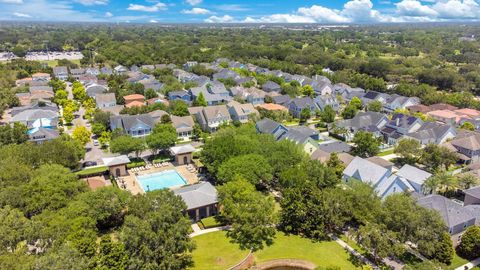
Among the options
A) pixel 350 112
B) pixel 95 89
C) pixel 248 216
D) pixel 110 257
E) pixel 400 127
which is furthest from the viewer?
pixel 95 89

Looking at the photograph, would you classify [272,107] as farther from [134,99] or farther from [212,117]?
[134,99]

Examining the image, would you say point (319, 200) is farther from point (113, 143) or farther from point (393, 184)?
point (113, 143)

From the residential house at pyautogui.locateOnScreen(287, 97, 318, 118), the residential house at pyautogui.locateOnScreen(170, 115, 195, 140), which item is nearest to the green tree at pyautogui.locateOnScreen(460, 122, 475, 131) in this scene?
the residential house at pyautogui.locateOnScreen(287, 97, 318, 118)

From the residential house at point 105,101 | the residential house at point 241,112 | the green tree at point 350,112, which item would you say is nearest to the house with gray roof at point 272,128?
the residential house at point 241,112

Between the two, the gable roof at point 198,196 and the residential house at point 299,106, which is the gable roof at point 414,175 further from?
the residential house at point 299,106

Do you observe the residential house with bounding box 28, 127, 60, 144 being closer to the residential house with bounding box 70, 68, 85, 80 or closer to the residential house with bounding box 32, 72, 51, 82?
the residential house with bounding box 32, 72, 51, 82

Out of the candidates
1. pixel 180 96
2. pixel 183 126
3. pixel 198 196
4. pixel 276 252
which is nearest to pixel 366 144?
pixel 276 252

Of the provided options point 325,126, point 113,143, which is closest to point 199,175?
point 113,143
